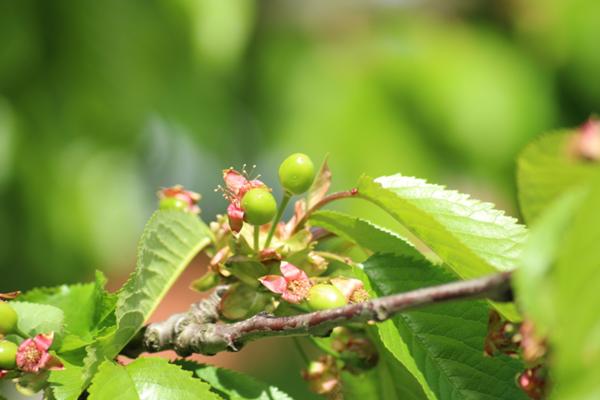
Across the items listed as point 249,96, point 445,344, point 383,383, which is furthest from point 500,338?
point 249,96

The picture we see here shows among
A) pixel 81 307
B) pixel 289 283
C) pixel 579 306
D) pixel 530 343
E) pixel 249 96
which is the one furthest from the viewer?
pixel 249 96

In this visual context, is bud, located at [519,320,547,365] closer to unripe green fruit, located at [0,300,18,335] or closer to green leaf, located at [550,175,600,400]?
green leaf, located at [550,175,600,400]

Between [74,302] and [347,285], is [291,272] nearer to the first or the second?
[347,285]

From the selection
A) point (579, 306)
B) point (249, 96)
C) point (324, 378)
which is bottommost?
point (249, 96)

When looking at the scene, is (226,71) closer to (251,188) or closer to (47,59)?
(47,59)

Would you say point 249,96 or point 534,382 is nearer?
point 534,382

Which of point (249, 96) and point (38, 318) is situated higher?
point (38, 318)

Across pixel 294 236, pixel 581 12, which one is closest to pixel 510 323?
pixel 294 236

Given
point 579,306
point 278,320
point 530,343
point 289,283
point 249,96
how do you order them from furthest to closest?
point 249,96 < point 289,283 < point 278,320 < point 530,343 < point 579,306
